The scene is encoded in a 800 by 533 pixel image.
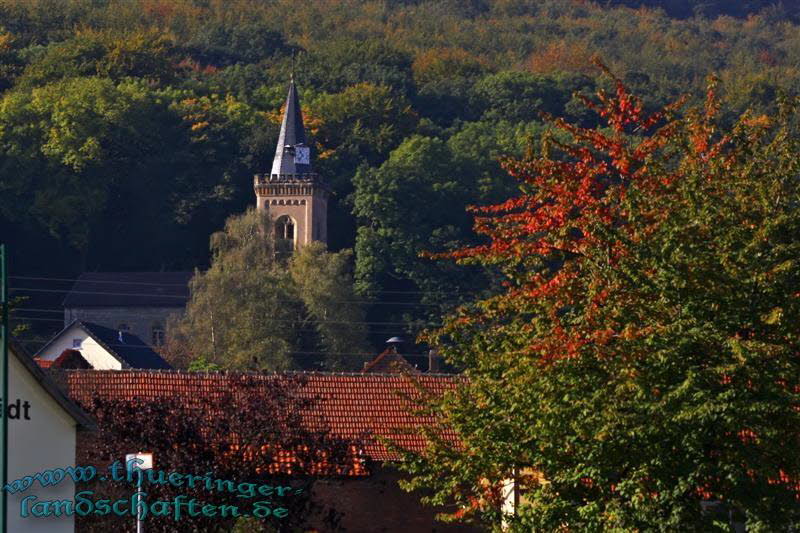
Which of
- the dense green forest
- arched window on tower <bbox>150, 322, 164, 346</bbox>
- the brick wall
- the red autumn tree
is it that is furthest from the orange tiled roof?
arched window on tower <bbox>150, 322, 164, 346</bbox>

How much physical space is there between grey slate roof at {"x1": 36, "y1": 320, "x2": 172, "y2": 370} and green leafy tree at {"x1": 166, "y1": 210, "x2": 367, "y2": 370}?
2511 mm

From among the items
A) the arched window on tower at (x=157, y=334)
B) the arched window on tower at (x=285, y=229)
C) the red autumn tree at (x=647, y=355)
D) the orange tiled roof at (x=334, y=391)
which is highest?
the arched window on tower at (x=285, y=229)

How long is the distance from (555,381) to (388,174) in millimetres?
78194

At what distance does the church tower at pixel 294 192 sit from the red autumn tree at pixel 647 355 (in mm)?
81262

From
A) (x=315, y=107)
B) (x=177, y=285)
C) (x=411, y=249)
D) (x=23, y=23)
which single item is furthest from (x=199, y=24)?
(x=411, y=249)

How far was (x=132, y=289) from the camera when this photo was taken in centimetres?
10388

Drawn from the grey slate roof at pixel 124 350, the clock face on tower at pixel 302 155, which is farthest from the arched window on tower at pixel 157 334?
the grey slate roof at pixel 124 350

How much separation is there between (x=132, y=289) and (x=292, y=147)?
41.9 feet

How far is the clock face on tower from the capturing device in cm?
10950

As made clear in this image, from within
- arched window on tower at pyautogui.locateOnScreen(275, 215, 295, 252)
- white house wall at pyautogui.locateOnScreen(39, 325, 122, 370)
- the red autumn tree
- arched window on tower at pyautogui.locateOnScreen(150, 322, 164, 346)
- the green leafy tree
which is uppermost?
arched window on tower at pyautogui.locateOnScreen(275, 215, 295, 252)

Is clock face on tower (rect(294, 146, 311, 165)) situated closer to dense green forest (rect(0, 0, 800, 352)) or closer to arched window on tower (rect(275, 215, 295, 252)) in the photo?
dense green forest (rect(0, 0, 800, 352))

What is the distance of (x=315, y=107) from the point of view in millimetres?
116438

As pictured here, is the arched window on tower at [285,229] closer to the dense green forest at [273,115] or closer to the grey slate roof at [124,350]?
the dense green forest at [273,115]

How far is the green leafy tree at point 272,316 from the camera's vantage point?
80.6 meters
